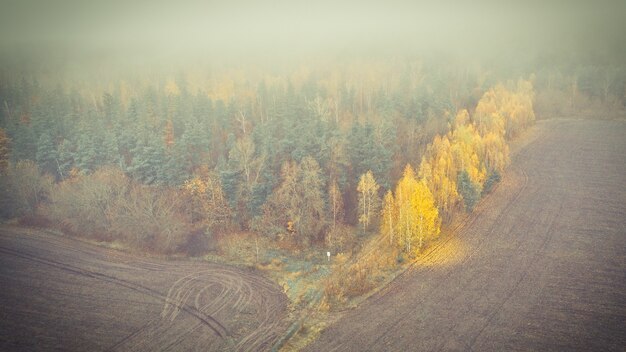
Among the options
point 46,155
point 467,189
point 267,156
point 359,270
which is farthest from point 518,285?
point 46,155

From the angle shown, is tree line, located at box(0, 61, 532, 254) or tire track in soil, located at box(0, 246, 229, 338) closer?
tire track in soil, located at box(0, 246, 229, 338)

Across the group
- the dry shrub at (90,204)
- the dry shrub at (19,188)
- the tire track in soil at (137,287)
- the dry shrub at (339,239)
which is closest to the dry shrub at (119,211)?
the dry shrub at (90,204)

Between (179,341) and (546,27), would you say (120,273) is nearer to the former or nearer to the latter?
(179,341)

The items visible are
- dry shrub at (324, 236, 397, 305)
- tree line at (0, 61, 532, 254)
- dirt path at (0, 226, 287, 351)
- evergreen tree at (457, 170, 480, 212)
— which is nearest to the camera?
dirt path at (0, 226, 287, 351)

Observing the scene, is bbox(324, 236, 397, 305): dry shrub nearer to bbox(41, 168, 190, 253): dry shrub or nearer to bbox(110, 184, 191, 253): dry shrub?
bbox(110, 184, 191, 253): dry shrub

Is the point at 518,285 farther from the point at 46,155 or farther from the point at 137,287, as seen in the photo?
the point at 46,155

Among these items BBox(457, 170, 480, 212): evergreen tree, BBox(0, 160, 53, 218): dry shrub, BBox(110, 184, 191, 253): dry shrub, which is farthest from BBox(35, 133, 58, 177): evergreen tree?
BBox(457, 170, 480, 212): evergreen tree
